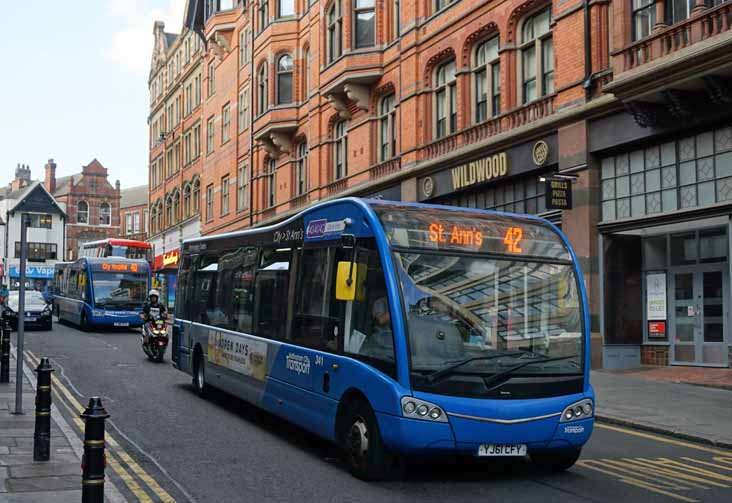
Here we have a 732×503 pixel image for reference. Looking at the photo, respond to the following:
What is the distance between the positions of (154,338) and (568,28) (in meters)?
12.0

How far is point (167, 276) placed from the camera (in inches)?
2135

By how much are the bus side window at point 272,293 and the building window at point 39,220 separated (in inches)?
109

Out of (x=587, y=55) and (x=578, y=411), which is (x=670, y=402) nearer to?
(x=578, y=411)

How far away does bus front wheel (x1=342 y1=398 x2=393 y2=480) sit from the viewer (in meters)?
7.82

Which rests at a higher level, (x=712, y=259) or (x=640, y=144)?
(x=640, y=144)

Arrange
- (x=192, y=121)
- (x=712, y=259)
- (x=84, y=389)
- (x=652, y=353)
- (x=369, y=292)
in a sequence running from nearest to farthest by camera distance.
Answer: (x=369, y=292) → (x=84, y=389) → (x=712, y=259) → (x=652, y=353) → (x=192, y=121)

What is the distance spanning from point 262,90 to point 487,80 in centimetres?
1823

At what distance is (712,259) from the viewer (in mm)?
17188

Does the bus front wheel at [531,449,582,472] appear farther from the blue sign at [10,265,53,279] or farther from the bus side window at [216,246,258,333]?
the blue sign at [10,265,53,279]

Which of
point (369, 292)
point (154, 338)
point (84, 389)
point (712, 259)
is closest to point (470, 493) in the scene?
point (369, 292)

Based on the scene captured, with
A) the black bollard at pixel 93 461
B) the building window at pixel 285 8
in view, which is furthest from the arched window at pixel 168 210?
the black bollard at pixel 93 461

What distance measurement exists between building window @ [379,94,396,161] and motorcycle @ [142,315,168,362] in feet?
35.6

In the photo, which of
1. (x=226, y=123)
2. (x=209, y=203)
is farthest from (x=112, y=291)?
(x=209, y=203)

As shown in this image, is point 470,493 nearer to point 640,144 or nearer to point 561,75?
point 640,144
